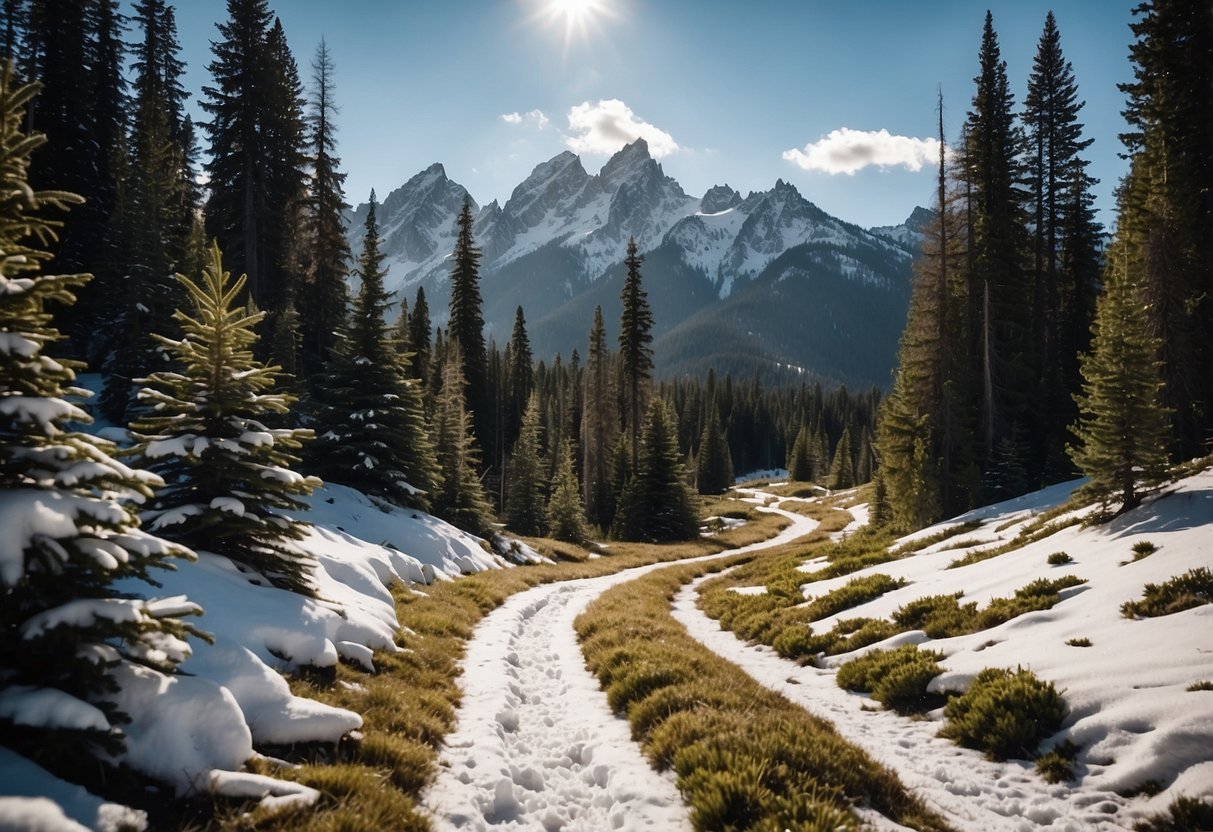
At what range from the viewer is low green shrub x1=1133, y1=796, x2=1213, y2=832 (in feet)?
15.3

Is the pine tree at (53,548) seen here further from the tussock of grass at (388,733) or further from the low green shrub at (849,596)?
A: the low green shrub at (849,596)

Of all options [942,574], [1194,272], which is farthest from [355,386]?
[1194,272]

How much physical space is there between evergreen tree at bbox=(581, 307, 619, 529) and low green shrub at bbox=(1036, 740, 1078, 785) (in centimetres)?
4626

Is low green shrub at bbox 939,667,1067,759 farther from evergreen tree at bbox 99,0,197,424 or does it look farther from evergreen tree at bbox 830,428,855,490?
evergreen tree at bbox 830,428,855,490

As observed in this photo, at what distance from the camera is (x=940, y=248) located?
30438 mm

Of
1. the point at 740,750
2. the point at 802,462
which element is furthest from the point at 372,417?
the point at 802,462

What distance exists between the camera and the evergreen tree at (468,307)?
165 ft

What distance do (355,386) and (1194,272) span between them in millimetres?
32942

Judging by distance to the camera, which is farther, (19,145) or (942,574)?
(942,574)

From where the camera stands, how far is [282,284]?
3344 centimetres

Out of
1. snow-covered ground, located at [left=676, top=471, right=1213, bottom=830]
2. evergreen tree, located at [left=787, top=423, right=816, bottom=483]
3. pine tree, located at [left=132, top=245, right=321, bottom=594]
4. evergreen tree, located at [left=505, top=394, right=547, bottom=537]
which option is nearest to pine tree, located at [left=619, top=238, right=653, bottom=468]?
evergreen tree, located at [left=505, top=394, right=547, bottom=537]

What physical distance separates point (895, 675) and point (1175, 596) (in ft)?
13.1

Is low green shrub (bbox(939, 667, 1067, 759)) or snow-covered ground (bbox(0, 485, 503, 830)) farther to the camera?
low green shrub (bbox(939, 667, 1067, 759))

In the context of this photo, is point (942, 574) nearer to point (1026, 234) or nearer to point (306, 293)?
point (1026, 234)
